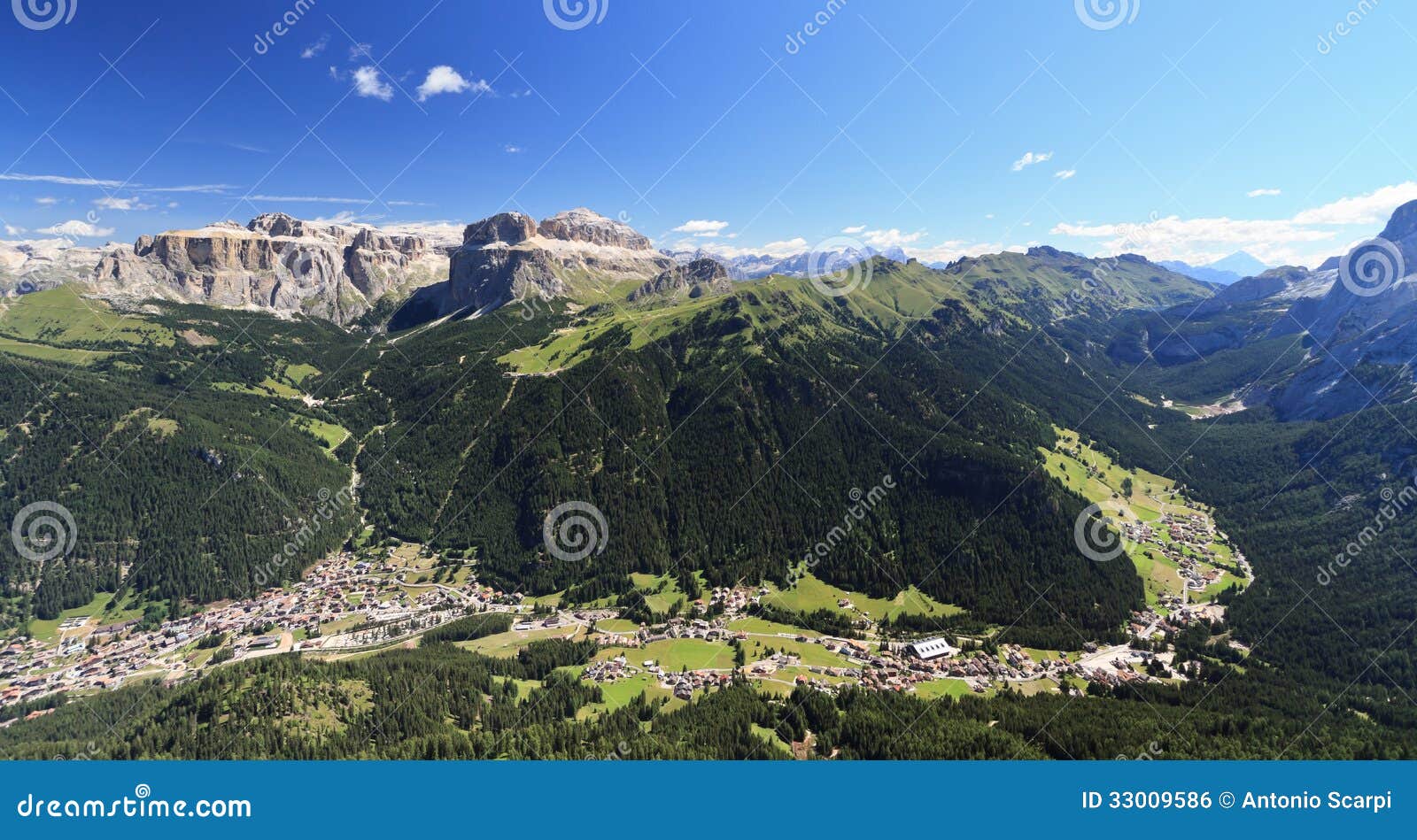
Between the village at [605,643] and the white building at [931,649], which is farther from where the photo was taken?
the white building at [931,649]

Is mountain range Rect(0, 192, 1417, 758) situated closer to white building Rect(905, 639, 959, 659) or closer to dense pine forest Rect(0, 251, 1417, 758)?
dense pine forest Rect(0, 251, 1417, 758)

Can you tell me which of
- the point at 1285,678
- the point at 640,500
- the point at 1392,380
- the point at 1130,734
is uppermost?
the point at 1392,380

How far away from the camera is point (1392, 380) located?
6767 inches

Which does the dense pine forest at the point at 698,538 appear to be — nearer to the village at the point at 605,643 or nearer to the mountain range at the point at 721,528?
the mountain range at the point at 721,528

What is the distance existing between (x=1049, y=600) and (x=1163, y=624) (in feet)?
58.3

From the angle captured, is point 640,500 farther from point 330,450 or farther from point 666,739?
point 330,450

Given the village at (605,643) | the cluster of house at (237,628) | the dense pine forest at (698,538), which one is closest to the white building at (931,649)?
the village at (605,643)

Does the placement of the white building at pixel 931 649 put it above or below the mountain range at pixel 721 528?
below

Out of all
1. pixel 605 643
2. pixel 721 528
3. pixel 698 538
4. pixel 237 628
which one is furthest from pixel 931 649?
pixel 237 628

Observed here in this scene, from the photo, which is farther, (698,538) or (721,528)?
(721,528)

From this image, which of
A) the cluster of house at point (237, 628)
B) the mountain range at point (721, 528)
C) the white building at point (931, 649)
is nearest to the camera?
the mountain range at point (721, 528)

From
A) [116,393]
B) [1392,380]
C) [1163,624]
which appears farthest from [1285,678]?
[116,393]

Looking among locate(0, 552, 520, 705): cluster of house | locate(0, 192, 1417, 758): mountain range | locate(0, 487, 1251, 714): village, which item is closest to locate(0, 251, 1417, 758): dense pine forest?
locate(0, 192, 1417, 758): mountain range

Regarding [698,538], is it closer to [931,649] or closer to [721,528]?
[721,528]
